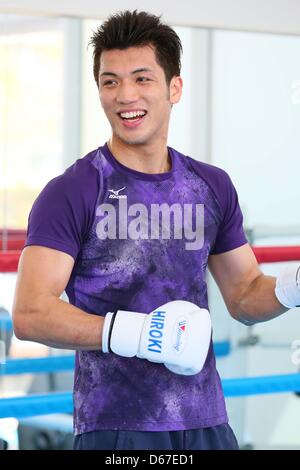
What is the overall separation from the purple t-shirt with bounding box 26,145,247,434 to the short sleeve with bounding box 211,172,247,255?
8cm

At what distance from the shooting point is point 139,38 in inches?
58.3

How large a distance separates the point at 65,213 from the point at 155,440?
1.23ft

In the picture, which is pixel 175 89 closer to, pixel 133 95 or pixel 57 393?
pixel 133 95

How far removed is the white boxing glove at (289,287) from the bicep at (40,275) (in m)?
0.37

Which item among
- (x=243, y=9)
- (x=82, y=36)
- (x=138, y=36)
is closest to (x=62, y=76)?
(x=82, y=36)

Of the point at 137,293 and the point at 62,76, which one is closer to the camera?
the point at 137,293

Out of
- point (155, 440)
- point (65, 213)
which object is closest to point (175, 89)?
point (65, 213)

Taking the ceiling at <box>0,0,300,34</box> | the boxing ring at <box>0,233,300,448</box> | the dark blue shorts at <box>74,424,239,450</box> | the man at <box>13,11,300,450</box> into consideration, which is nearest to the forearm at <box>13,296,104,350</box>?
the man at <box>13,11,300,450</box>

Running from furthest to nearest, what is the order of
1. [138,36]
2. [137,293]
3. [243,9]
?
[243,9] < [138,36] < [137,293]

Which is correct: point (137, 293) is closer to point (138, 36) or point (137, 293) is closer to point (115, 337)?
point (115, 337)

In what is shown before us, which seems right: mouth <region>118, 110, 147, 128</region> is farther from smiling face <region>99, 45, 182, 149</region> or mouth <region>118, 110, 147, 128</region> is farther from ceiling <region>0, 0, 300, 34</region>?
ceiling <region>0, 0, 300, 34</region>

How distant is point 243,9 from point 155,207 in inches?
54.2

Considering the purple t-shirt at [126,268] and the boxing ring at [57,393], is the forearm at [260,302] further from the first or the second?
the boxing ring at [57,393]

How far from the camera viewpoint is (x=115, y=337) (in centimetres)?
127
